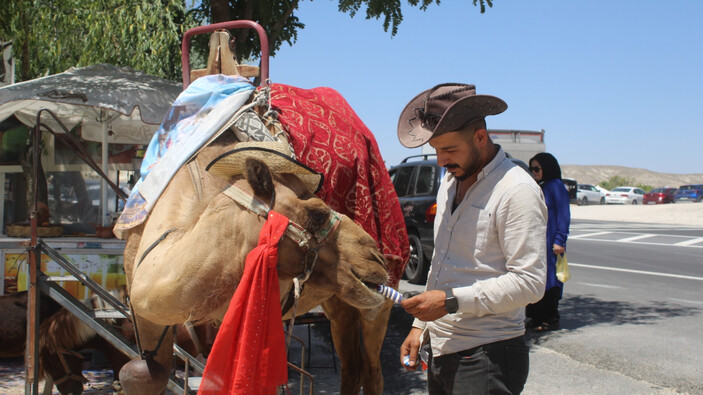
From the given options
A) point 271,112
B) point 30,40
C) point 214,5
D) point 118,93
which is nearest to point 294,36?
point 214,5

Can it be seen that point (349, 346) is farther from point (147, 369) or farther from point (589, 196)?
point (589, 196)

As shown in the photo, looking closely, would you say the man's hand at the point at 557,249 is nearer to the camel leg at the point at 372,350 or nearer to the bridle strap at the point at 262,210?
the camel leg at the point at 372,350

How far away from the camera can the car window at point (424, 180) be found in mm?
10721

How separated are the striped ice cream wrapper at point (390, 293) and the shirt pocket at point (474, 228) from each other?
354mm

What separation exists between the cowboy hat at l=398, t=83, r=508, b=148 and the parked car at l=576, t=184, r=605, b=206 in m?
43.4

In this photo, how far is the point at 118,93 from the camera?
19.8 feet

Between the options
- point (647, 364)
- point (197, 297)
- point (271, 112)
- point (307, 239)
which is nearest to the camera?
point (197, 297)

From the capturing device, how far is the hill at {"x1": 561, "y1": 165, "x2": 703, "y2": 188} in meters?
90.3

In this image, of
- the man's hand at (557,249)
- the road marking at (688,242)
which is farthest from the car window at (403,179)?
the road marking at (688,242)

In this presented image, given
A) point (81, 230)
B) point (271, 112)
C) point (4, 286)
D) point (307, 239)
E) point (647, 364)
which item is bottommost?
point (647, 364)

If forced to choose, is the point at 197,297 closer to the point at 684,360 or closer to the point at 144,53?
the point at 684,360

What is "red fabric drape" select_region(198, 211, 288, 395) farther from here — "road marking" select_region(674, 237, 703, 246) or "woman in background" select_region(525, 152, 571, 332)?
"road marking" select_region(674, 237, 703, 246)

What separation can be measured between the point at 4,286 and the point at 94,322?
9.27 feet

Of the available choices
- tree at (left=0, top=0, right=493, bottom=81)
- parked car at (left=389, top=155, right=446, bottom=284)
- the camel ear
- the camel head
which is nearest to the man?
the camel head
